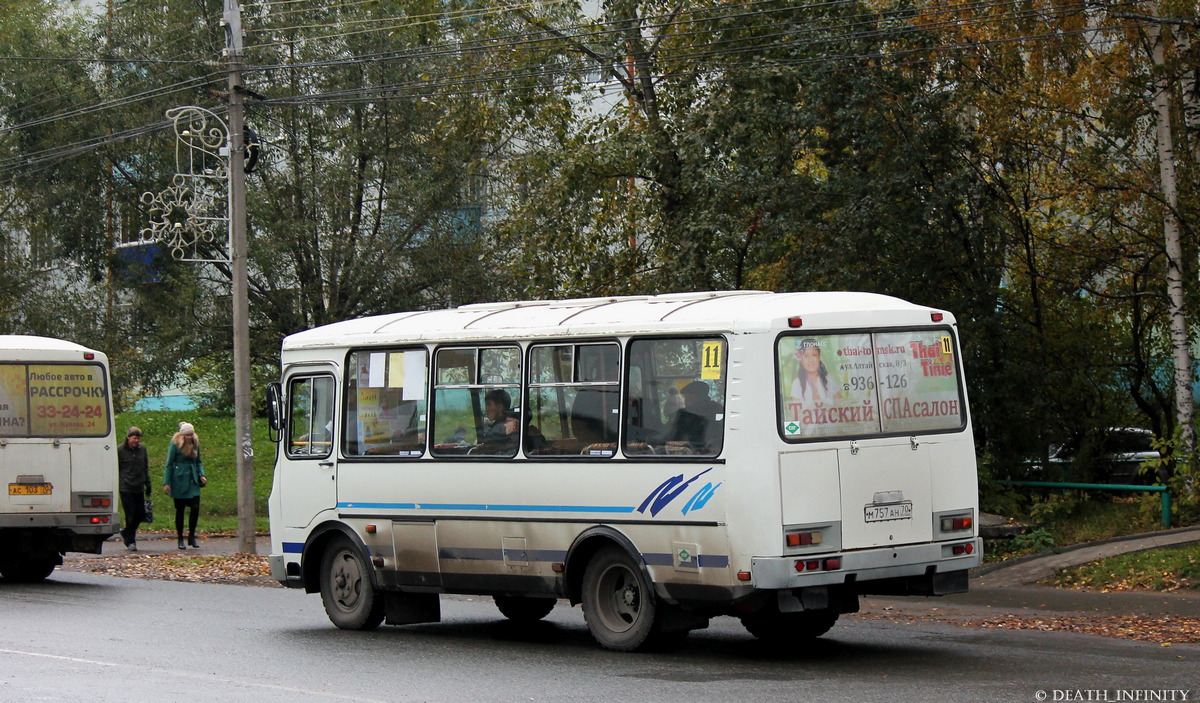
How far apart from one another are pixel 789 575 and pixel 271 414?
5.94 metres

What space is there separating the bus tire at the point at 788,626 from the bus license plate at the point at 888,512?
4.12ft

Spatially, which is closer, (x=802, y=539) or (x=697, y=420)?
(x=802, y=539)

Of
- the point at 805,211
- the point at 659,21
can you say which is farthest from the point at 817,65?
the point at 659,21

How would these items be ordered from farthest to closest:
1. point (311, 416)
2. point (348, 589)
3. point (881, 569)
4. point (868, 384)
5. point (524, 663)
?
point (311, 416), point (348, 589), point (524, 663), point (868, 384), point (881, 569)

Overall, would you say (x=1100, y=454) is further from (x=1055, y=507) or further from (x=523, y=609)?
(x=523, y=609)

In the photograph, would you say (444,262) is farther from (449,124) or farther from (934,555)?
(934,555)

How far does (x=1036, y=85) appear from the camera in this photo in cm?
1838

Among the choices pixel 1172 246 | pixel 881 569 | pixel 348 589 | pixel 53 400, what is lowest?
pixel 348 589

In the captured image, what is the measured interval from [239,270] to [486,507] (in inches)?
394

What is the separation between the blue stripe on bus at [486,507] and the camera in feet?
36.7

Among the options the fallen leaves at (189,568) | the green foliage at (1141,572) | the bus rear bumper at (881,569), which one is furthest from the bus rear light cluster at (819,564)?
the fallen leaves at (189,568)

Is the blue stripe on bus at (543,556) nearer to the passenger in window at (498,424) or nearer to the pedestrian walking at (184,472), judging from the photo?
the passenger in window at (498,424)

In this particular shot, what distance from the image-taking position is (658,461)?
35.6 ft

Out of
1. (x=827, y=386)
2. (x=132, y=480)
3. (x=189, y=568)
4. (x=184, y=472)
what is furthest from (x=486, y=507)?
(x=132, y=480)
